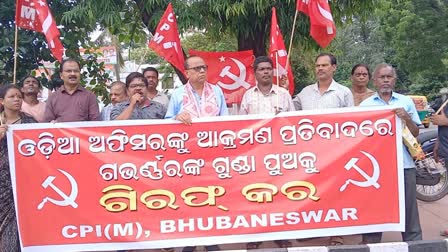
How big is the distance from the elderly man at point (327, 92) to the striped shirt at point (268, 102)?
7.9 inches

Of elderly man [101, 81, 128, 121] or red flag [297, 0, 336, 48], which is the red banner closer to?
elderly man [101, 81, 128, 121]

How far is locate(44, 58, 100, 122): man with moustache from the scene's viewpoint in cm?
424

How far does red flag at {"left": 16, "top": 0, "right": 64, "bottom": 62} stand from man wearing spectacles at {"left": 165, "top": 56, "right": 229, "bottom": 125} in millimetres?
1329

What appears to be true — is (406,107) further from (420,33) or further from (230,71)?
(420,33)

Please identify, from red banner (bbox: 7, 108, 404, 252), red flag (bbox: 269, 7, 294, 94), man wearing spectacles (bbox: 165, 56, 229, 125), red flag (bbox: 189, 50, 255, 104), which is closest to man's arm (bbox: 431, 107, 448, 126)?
red banner (bbox: 7, 108, 404, 252)

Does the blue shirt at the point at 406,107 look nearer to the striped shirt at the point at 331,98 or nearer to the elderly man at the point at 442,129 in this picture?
the striped shirt at the point at 331,98

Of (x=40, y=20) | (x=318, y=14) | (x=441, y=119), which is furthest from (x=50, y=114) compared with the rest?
(x=441, y=119)

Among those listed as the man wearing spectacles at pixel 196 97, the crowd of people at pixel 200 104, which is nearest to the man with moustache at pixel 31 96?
the crowd of people at pixel 200 104

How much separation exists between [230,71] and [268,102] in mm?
2608

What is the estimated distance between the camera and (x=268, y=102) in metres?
4.33

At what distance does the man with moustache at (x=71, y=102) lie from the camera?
4.24 metres

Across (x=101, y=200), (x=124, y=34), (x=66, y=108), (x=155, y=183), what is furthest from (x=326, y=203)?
(x=124, y=34)

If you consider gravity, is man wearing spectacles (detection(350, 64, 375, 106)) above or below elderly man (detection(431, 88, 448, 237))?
above

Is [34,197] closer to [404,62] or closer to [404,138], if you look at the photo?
[404,138]
